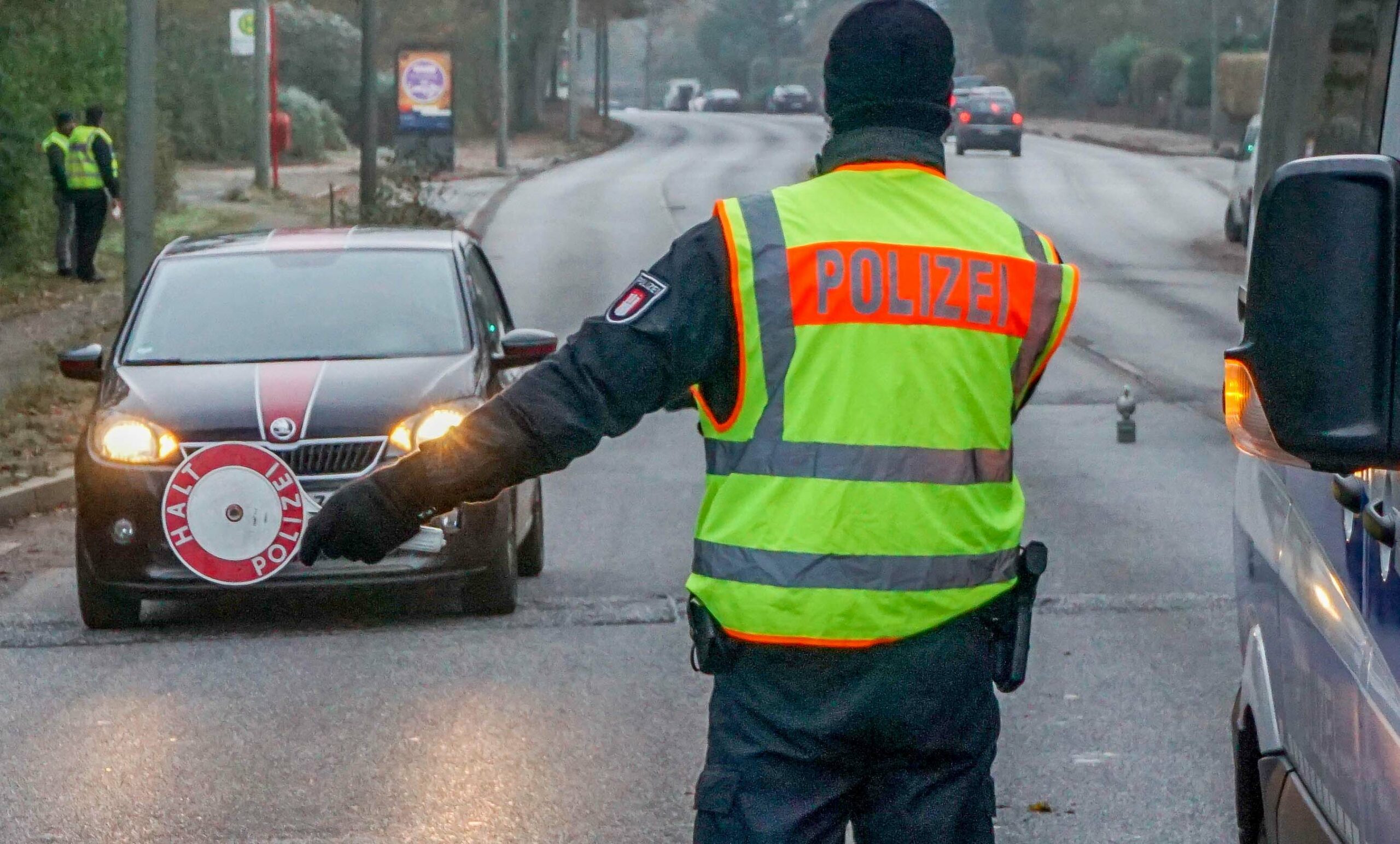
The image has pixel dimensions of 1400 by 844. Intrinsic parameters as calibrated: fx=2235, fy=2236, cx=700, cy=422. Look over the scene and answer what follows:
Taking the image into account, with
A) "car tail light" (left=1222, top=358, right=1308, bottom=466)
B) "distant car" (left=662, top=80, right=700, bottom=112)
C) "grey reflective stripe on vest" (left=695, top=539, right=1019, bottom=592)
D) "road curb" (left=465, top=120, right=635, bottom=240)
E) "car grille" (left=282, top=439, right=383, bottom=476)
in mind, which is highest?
"car tail light" (left=1222, top=358, right=1308, bottom=466)

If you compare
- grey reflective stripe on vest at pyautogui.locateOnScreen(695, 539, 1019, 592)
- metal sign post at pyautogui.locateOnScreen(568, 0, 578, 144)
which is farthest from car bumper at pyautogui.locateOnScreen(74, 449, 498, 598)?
metal sign post at pyautogui.locateOnScreen(568, 0, 578, 144)

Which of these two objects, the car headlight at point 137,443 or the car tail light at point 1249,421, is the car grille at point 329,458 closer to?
the car headlight at point 137,443

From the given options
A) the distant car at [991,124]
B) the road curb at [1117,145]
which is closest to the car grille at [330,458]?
the distant car at [991,124]

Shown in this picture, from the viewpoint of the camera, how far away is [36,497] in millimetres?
12086

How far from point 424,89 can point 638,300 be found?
39.4m

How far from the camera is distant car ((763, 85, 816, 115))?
308 ft

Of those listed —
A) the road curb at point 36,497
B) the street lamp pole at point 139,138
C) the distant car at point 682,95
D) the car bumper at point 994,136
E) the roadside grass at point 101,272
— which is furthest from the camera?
the distant car at point 682,95

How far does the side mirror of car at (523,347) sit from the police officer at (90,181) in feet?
48.4

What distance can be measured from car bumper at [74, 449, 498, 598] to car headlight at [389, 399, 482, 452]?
0.29 meters

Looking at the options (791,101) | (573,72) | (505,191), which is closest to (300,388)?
(505,191)

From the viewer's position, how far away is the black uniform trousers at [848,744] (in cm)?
312

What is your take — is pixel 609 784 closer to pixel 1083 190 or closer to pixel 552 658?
pixel 552 658

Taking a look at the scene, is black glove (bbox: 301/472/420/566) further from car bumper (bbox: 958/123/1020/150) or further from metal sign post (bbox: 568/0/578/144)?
metal sign post (bbox: 568/0/578/144)

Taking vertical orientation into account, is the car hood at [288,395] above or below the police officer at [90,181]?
above
